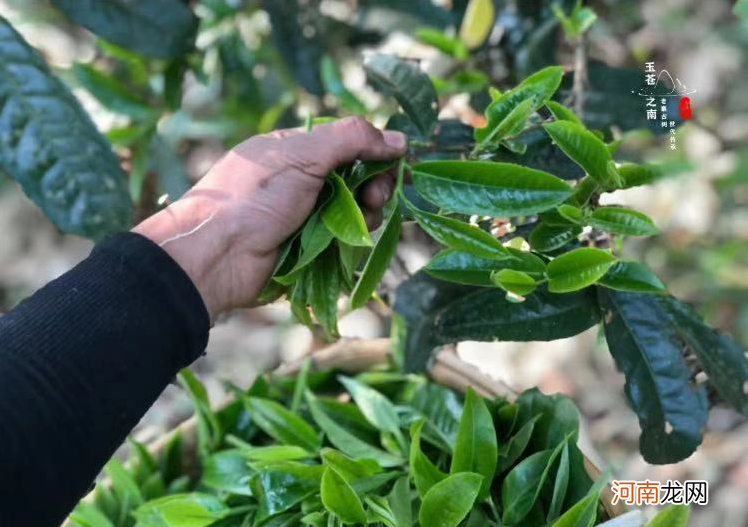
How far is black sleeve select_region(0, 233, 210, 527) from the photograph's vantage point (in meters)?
0.51

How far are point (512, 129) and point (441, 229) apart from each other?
9 cm

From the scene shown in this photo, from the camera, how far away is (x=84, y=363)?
54 centimetres

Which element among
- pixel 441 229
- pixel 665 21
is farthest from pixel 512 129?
pixel 665 21

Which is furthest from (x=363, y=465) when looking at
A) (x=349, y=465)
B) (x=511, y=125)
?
(x=511, y=125)

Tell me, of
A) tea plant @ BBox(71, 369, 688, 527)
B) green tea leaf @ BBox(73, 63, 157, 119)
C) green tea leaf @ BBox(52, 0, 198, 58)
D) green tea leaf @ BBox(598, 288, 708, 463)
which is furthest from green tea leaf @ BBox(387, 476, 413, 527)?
green tea leaf @ BBox(73, 63, 157, 119)

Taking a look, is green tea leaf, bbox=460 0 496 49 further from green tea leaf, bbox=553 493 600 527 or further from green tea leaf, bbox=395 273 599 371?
green tea leaf, bbox=553 493 600 527

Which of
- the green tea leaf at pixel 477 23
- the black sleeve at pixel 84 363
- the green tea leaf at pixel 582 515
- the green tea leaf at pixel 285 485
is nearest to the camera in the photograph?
the black sleeve at pixel 84 363

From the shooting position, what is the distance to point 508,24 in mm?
1111

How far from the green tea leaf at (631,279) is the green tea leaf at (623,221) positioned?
0.18 feet

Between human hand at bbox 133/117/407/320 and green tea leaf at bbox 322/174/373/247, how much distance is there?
1.0 inches

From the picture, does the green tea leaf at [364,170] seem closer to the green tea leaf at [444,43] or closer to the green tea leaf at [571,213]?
the green tea leaf at [571,213]

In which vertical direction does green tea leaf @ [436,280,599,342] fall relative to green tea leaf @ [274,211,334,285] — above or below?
below

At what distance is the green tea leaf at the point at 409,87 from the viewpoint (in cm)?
68

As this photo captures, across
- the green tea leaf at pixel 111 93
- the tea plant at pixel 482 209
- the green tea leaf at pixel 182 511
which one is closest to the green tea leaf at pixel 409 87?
the tea plant at pixel 482 209
